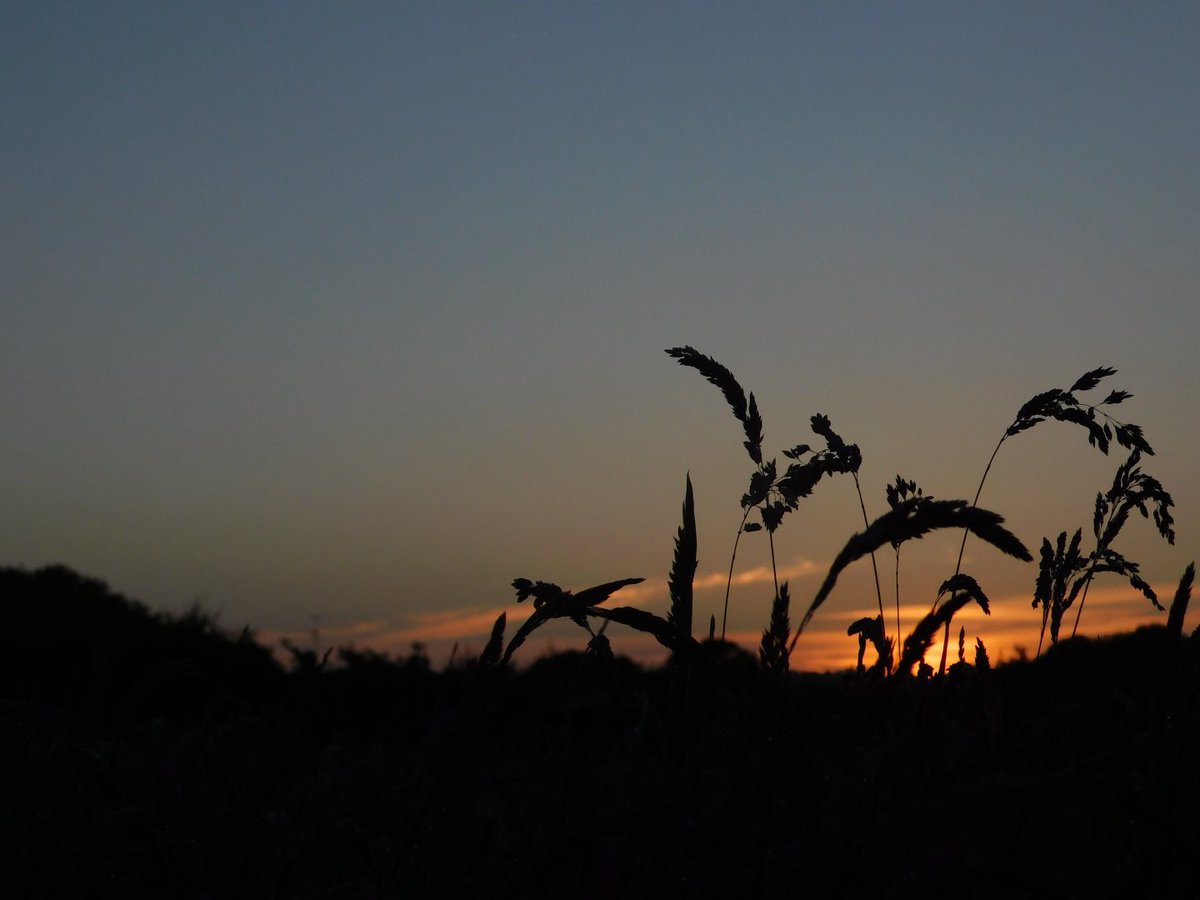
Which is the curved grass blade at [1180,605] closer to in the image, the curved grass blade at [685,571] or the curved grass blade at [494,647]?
the curved grass blade at [685,571]

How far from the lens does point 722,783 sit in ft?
7.36

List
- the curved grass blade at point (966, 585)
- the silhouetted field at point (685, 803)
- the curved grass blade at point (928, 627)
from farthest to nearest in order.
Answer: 1. the curved grass blade at point (966, 585)
2. the silhouetted field at point (685, 803)
3. the curved grass blade at point (928, 627)

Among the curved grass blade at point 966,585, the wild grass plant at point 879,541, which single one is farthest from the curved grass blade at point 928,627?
the curved grass blade at point 966,585

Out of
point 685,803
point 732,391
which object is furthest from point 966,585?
point 685,803

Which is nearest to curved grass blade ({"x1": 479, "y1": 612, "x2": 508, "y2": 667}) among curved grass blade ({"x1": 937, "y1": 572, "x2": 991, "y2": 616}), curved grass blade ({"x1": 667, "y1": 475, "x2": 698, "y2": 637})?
curved grass blade ({"x1": 667, "y1": 475, "x2": 698, "y2": 637})

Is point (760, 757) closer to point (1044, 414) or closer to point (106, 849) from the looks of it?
point (106, 849)

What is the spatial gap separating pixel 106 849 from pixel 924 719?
2.07 m

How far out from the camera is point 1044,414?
3514mm

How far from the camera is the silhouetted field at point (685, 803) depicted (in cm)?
150

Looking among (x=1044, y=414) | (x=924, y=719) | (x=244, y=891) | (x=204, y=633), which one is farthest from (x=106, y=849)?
(x=204, y=633)

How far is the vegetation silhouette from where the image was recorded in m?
1.43

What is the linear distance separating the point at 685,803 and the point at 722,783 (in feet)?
2.38

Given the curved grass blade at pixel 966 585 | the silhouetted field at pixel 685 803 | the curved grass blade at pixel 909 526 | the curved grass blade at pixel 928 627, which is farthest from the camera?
the curved grass blade at pixel 966 585

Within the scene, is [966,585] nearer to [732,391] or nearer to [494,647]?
[732,391]
